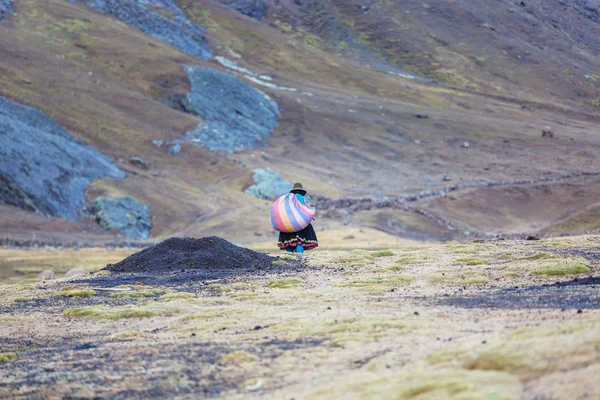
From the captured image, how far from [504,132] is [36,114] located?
58787mm

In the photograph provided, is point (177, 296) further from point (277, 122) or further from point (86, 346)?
point (277, 122)

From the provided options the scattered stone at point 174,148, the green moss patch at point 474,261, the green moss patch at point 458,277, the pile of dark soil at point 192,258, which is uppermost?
the green moss patch at point 458,277

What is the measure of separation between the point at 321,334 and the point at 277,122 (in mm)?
82729

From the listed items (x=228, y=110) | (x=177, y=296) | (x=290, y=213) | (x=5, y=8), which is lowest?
(x=228, y=110)

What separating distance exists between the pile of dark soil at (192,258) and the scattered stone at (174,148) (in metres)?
50.2

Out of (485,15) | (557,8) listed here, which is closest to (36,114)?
(485,15)

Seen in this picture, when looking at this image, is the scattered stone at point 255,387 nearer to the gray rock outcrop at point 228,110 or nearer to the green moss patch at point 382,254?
the green moss patch at point 382,254

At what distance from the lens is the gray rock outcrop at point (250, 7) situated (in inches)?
6206

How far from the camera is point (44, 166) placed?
200ft

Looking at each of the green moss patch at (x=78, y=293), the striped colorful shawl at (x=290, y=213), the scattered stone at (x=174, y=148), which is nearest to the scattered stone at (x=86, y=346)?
the green moss patch at (x=78, y=293)

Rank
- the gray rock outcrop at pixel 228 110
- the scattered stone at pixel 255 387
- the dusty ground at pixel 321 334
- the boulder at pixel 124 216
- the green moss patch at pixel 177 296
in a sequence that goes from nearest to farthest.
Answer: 1. the dusty ground at pixel 321 334
2. the scattered stone at pixel 255 387
3. the green moss patch at pixel 177 296
4. the boulder at pixel 124 216
5. the gray rock outcrop at pixel 228 110

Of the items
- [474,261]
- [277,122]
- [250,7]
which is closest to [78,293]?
[474,261]

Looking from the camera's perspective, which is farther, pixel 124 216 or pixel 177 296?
pixel 124 216

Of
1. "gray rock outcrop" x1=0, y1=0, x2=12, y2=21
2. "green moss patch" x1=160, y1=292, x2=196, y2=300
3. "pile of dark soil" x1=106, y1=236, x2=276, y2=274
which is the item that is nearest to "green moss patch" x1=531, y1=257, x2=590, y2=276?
"green moss patch" x1=160, y1=292, x2=196, y2=300
